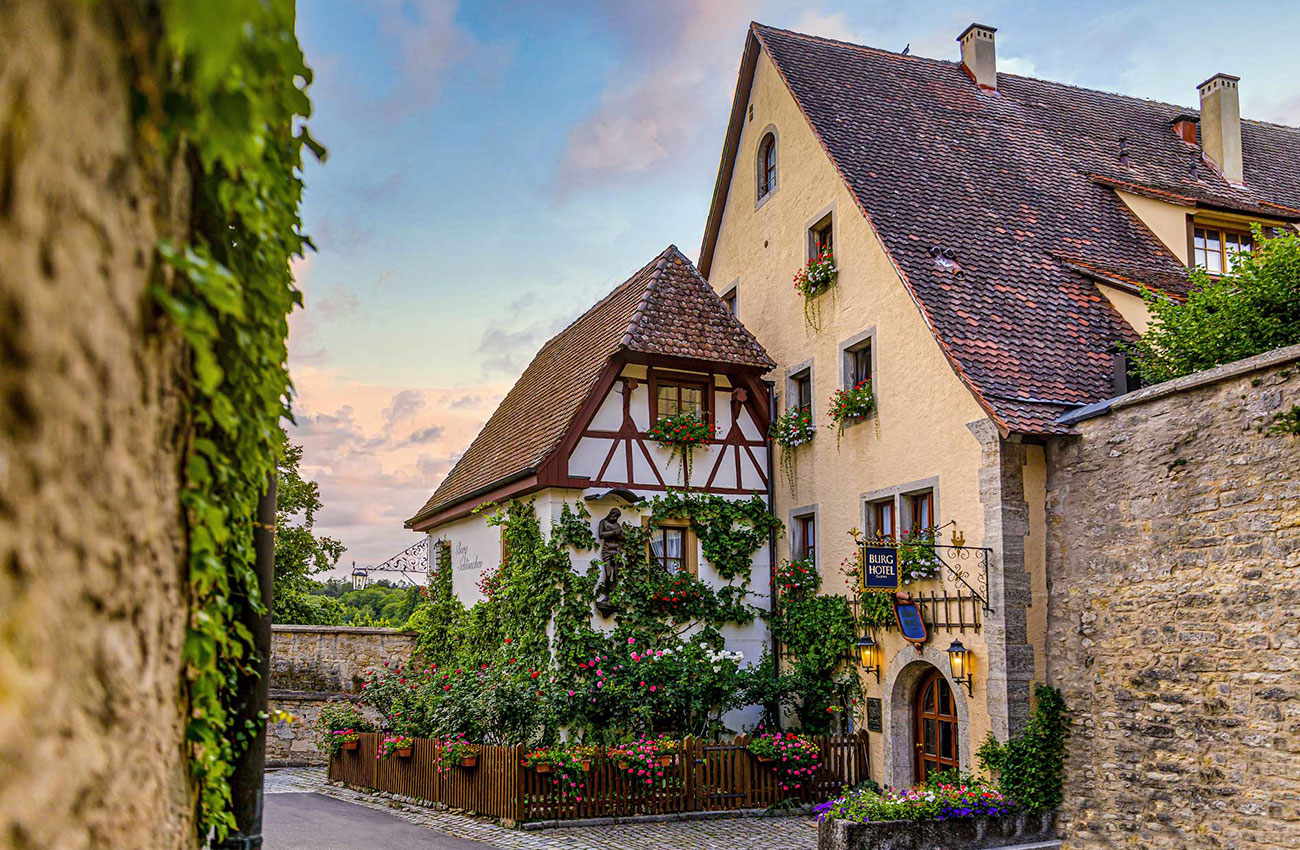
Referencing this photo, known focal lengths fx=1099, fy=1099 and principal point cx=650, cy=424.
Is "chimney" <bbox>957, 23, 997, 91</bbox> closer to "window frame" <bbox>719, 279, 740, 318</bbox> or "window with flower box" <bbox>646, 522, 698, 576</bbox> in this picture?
"window frame" <bbox>719, 279, 740, 318</bbox>

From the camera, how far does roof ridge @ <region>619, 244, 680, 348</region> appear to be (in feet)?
51.4

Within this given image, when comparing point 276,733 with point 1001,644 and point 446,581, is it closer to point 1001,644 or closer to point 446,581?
point 446,581

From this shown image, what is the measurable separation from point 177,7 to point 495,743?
13.3 meters

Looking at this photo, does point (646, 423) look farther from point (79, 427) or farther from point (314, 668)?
point (79, 427)

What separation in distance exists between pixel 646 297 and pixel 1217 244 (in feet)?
27.8

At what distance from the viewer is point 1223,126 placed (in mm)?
18250

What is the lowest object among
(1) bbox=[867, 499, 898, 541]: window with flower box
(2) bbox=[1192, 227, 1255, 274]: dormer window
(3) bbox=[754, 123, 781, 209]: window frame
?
(1) bbox=[867, 499, 898, 541]: window with flower box

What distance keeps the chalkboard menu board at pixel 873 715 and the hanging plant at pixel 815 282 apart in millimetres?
5338

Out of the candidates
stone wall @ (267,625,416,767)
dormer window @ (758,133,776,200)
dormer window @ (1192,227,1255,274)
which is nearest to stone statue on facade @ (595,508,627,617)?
dormer window @ (758,133,776,200)

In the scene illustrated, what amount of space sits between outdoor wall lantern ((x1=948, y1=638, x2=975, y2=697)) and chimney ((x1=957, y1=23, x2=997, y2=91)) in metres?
11.1

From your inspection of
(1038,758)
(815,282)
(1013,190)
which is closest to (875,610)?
(1038,758)

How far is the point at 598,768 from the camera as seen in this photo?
13.1 metres

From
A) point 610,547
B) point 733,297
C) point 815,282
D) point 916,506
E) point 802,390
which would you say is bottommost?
point 610,547

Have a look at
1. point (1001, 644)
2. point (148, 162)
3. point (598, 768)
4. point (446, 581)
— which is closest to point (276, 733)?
point (446, 581)
